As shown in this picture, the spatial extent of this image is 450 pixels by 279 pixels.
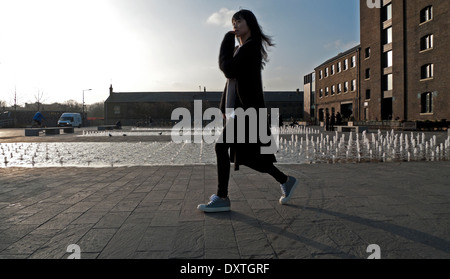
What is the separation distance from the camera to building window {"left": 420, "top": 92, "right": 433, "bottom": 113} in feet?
88.2

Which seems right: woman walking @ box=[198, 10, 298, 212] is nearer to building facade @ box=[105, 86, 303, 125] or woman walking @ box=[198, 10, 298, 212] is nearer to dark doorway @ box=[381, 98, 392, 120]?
dark doorway @ box=[381, 98, 392, 120]

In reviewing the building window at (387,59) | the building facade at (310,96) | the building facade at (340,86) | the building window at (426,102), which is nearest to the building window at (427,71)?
the building window at (426,102)

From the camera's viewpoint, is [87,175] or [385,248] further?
[87,175]

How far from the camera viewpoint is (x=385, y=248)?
2434mm

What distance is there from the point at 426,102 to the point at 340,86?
16849mm

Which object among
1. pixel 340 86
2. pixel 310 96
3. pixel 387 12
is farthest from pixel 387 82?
pixel 310 96

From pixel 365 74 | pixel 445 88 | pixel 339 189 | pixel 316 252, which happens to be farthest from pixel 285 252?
pixel 365 74

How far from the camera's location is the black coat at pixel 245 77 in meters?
3.27

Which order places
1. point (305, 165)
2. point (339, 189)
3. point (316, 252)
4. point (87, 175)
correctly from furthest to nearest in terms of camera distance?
point (305, 165), point (87, 175), point (339, 189), point (316, 252)

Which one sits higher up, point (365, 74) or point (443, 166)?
point (365, 74)

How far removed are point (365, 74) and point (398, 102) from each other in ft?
25.0

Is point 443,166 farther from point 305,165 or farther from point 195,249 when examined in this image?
point 195,249

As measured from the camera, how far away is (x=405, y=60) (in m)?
29.5

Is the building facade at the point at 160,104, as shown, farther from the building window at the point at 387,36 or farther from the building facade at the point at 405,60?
the building window at the point at 387,36
